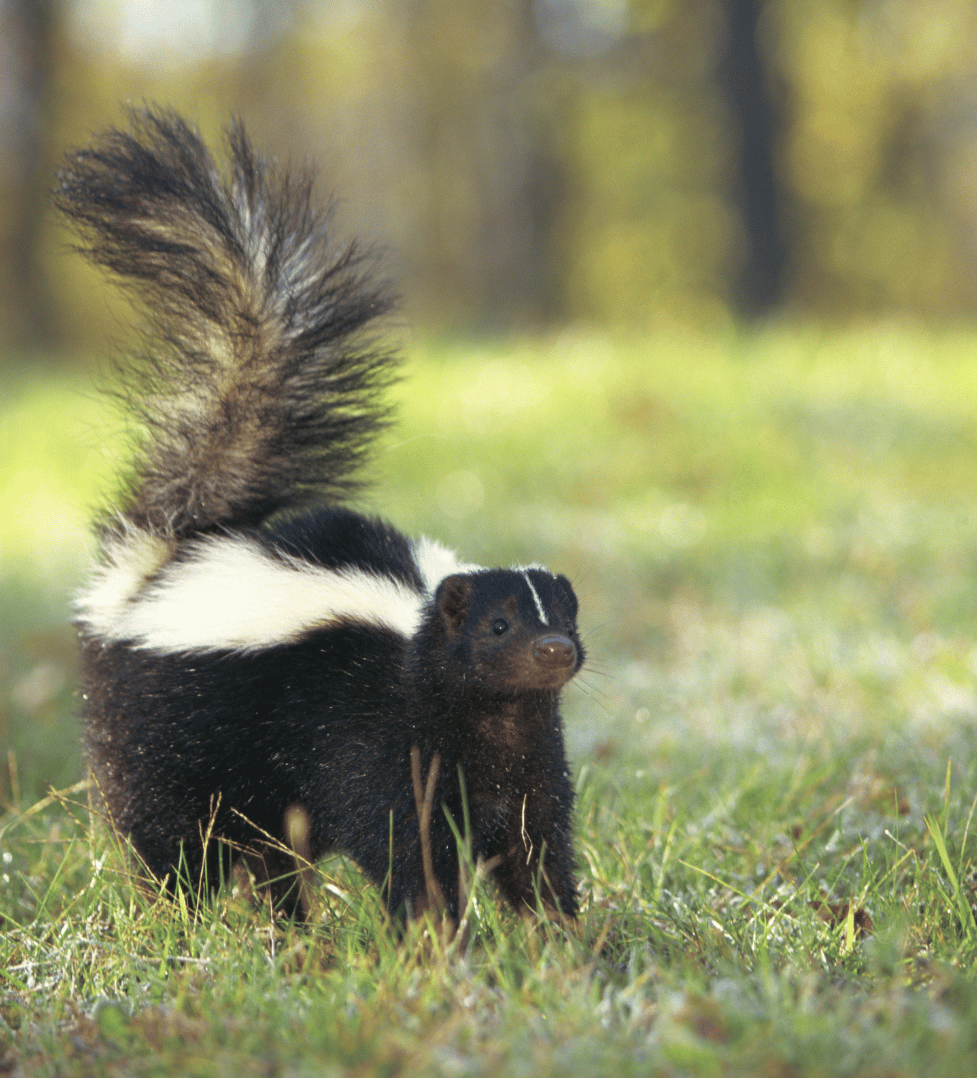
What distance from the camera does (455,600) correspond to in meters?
2.98

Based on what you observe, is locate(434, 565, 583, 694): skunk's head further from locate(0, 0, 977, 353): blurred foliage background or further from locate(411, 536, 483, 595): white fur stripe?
locate(0, 0, 977, 353): blurred foliage background

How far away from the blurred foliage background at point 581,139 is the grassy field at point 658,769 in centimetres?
773

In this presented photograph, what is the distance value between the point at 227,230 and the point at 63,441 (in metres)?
6.77

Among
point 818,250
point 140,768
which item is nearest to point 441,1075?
point 140,768

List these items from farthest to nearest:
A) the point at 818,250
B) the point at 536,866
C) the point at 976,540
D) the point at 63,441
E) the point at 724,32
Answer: the point at 818,250 < the point at 724,32 < the point at 63,441 < the point at 976,540 < the point at 536,866

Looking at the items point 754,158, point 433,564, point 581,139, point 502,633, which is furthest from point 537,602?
point 581,139

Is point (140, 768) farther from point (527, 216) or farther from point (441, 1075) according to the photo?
point (527, 216)

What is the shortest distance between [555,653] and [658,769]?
4.89ft

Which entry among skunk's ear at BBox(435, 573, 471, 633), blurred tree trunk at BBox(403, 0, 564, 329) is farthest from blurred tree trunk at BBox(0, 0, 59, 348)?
skunk's ear at BBox(435, 573, 471, 633)

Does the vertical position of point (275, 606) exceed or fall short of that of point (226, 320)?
it falls short

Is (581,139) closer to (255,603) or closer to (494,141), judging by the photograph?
(494,141)

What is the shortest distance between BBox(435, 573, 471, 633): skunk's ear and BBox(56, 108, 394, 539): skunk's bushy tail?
0.68m

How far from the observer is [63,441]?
31.3ft

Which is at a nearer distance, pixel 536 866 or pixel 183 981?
A: pixel 183 981
